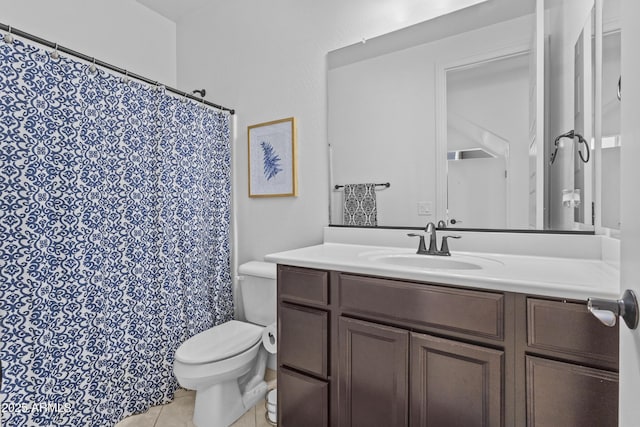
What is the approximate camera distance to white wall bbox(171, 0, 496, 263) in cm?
184

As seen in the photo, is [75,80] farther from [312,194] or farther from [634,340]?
[634,340]

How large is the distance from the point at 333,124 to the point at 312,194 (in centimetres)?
44

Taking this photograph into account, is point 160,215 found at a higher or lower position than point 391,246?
higher

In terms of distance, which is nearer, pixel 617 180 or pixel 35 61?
pixel 617 180

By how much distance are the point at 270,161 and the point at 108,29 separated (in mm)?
1479

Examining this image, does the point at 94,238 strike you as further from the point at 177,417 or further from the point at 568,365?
the point at 568,365

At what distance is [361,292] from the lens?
48.1 inches

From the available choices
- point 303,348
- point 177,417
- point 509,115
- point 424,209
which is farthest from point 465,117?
point 177,417

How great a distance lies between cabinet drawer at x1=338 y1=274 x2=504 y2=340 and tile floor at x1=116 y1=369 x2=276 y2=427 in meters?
1.00

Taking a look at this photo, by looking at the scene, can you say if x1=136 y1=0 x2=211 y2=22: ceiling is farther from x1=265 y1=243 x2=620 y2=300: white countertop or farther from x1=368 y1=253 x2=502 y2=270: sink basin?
x1=368 y1=253 x2=502 y2=270: sink basin

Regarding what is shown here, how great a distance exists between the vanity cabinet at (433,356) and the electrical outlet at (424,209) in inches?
23.1

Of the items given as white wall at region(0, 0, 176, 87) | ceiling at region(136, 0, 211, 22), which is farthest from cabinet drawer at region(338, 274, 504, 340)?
ceiling at region(136, 0, 211, 22)

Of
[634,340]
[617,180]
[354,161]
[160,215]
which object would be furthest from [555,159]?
[160,215]

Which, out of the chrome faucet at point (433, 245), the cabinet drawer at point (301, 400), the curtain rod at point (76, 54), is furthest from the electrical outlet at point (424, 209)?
the curtain rod at point (76, 54)
